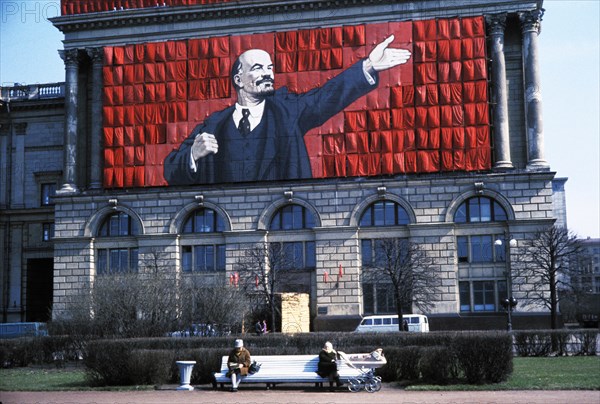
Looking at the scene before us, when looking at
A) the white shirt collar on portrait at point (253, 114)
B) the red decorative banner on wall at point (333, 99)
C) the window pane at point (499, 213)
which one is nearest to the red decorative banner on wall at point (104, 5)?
the red decorative banner on wall at point (333, 99)

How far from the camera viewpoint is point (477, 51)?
66.9 meters

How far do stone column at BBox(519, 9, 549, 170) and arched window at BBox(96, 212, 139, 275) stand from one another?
3177 centimetres

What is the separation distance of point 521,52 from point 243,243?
2653cm

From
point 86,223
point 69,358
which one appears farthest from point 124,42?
point 69,358

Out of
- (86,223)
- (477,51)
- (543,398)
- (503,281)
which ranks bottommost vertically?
(543,398)

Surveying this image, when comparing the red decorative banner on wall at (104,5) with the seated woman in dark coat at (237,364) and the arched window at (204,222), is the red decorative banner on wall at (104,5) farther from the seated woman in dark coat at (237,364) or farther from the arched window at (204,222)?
the seated woman in dark coat at (237,364)

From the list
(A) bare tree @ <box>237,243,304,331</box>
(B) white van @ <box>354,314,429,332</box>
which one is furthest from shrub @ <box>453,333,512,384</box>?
(A) bare tree @ <box>237,243,304,331</box>

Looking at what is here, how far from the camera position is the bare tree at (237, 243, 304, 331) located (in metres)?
62.0

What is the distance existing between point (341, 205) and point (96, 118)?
22.7 m

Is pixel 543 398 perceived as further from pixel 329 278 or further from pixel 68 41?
pixel 68 41

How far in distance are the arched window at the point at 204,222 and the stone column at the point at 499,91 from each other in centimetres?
2209

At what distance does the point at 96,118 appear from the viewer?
73812 millimetres

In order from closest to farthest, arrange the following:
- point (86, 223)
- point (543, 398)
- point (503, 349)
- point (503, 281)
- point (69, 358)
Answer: point (543, 398) → point (503, 349) → point (69, 358) → point (503, 281) → point (86, 223)

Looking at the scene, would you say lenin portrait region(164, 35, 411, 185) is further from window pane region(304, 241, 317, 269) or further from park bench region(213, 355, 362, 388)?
park bench region(213, 355, 362, 388)
